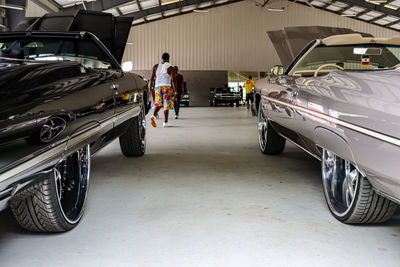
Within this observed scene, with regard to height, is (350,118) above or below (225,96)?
above

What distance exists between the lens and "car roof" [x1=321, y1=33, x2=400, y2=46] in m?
3.63

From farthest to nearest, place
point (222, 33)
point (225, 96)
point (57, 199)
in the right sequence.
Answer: point (222, 33)
point (225, 96)
point (57, 199)

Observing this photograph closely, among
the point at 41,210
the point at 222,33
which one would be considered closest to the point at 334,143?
the point at 41,210

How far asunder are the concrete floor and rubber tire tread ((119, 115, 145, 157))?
1.81ft

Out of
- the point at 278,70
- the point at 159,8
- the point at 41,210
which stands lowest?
the point at 41,210

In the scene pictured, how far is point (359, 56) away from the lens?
3775 millimetres

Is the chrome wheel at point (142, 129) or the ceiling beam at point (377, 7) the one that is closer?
the chrome wheel at point (142, 129)

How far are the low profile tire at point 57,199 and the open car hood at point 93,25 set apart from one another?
3416mm

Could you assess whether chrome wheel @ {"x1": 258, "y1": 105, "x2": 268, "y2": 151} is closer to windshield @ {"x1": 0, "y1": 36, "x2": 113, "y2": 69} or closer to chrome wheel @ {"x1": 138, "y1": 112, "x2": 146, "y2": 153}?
chrome wheel @ {"x1": 138, "y1": 112, "x2": 146, "y2": 153}

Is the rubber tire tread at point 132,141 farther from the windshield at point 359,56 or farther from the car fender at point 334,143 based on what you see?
the car fender at point 334,143

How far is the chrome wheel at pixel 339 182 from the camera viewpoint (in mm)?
2520

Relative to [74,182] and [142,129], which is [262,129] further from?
[74,182]

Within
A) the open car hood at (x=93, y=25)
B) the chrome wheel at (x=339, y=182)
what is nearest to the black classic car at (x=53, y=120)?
the chrome wheel at (x=339, y=182)

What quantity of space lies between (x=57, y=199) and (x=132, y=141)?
2754mm
